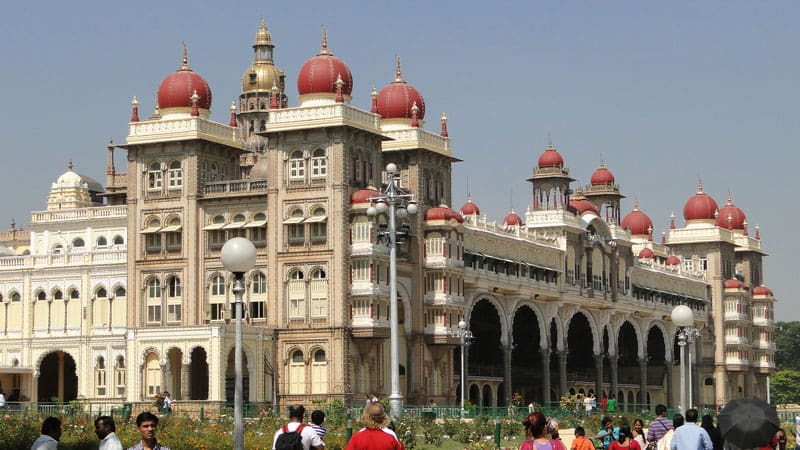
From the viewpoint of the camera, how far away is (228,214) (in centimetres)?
8269

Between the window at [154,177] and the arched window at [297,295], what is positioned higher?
the window at [154,177]

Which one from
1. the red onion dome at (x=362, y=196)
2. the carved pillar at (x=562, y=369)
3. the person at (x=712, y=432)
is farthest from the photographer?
the carved pillar at (x=562, y=369)

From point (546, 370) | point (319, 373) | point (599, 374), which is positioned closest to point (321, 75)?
point (319, 373)

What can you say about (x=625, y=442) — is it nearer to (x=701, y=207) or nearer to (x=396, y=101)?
(x=396, y=101)

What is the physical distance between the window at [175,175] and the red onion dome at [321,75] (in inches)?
323

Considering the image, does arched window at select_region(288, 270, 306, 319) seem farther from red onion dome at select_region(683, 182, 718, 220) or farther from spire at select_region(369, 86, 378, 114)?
red onion dome at select_region(683, 182, 718, 220)

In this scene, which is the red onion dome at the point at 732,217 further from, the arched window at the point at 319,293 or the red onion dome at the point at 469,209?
the arched window at the point at 319,293

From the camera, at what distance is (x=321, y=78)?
80.0 meters

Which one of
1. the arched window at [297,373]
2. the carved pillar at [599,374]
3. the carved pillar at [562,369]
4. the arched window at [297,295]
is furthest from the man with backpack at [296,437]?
the carved pillar at [599,374]

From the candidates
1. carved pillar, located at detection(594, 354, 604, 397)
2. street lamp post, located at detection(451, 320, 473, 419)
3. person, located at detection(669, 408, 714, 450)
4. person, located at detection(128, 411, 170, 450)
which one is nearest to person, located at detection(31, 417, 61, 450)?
person, located at detection(128, 411, 170, 450)

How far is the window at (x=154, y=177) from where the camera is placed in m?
84.0

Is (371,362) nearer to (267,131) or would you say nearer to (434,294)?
(434,294)

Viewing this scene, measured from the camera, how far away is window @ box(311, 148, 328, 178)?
260 ft

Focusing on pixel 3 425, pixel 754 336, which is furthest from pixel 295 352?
pixel 754 336
